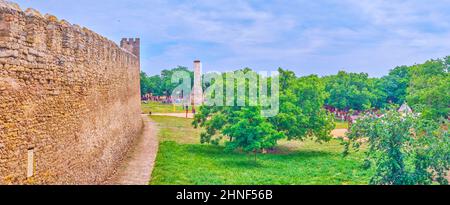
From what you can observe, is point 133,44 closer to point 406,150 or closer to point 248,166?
point 248,166

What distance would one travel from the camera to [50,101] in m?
7.49

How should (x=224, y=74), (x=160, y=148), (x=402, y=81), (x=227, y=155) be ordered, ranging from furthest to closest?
(x=402, y=81) → (x=224, y=74) → (x=227, y=155) → (x=160, y=148)

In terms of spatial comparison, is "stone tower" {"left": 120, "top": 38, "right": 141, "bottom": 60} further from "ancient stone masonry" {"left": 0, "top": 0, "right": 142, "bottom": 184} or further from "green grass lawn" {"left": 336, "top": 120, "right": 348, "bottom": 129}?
"ancient stone masonry" {"left": 0, "top": 0, "right": 142, "bottom": 184}

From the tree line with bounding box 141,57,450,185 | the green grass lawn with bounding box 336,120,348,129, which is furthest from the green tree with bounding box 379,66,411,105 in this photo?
the green grass lawn with bounding box 336,120,348,129

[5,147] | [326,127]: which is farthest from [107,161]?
[326,127]

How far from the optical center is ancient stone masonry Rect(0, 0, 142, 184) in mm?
5945

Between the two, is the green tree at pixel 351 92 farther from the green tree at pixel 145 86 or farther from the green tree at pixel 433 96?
the green tree at pixel 145 86

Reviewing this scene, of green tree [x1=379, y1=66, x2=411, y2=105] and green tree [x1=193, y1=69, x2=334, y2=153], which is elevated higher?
green tree [x1=379, y1=66, x2=411, y2=105]

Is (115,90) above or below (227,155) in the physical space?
above

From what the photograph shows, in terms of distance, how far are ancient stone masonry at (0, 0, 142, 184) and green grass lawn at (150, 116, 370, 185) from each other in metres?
3.01

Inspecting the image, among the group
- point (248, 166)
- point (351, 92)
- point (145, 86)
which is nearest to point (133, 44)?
point (248, 166)
